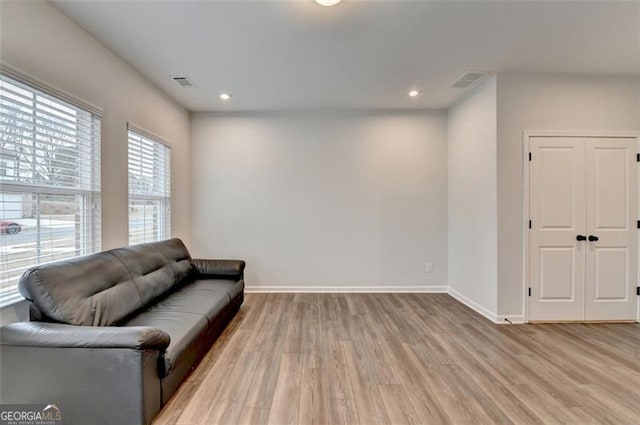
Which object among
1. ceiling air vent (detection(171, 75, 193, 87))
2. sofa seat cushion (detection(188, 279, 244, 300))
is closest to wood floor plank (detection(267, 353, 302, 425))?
sofa seat cushion (detection(188, 279, 244, 300))

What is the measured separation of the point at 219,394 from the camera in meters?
2.10

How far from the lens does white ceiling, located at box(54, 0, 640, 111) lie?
90.7 inches

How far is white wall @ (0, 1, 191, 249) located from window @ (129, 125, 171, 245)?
0.13 metres

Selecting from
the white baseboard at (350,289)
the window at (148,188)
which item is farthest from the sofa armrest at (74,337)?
the white baseboard at (350,289)

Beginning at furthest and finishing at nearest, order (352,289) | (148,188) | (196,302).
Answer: (352,289) < (148,188) < (196,302)

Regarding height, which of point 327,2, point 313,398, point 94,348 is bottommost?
point 313,398

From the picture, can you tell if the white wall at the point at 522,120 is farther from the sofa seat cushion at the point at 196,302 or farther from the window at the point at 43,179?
the window at the point at 43,179

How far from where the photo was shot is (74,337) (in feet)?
5.53

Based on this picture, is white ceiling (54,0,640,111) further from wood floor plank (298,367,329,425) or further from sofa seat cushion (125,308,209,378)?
wood floor plank (298,367,329,425)

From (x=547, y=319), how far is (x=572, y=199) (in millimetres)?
1407

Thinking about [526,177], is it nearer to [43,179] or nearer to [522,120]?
[522,120]

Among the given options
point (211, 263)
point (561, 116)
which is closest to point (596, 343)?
point (561, 116)

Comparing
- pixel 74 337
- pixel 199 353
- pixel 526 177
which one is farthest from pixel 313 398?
pixel 526 177

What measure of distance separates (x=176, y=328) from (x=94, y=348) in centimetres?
61
